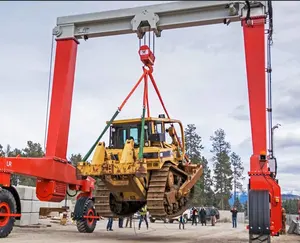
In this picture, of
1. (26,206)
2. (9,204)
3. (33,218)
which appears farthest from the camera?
(33,218)

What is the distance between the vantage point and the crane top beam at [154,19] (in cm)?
1320

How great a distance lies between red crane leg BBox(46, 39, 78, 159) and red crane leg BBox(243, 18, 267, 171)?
5.88m

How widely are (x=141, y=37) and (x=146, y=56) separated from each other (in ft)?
4.52

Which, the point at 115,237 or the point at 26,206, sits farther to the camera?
the point at 26,206

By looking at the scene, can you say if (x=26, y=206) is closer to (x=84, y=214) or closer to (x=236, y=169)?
(x=84, y=214)

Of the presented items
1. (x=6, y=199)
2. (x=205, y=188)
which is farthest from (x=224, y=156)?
(x=6, y=199)

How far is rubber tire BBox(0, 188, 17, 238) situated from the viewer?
11836 mm

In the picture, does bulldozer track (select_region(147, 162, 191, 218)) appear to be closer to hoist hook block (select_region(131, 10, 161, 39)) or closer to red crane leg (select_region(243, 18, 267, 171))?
red crane leg (select_region(243, 18, 267, 171))

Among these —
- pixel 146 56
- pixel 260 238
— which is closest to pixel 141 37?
pixel 146 56

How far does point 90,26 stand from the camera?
15.0 m

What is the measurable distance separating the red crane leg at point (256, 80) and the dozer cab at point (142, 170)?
2611 mm

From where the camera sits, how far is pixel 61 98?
14.2 meters

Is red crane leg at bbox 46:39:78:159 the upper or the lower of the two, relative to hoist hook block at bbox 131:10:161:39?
lower

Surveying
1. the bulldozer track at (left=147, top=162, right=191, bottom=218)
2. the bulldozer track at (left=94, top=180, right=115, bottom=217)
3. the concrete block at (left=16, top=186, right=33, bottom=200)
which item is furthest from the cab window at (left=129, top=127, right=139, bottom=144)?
the concrete block at (left=16, top=186, right=33, bottom=200)
